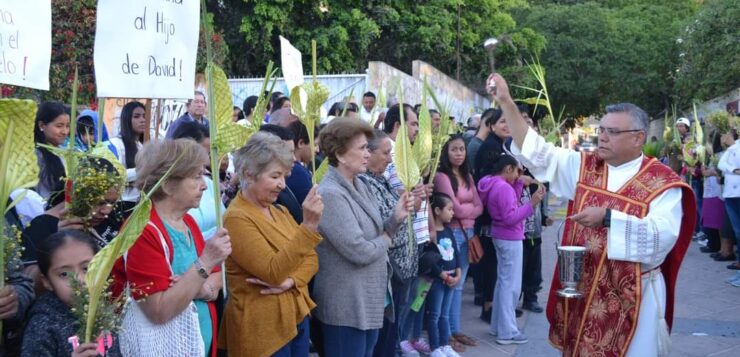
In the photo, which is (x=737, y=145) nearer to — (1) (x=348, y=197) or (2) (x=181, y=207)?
(1) (x=348, y=197)

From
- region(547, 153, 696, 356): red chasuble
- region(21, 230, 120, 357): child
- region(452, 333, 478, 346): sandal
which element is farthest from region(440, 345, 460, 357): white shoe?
region(21, 230, 120, 357): child

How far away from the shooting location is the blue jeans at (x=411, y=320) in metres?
6.03

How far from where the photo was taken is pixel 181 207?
3.35m

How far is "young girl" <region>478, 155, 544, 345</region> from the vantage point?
7.00 metres

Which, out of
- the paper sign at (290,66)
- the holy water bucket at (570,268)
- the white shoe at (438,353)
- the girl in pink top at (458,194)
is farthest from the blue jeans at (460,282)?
the holy water bucket at (570,268)

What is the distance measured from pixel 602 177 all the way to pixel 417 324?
258 cm

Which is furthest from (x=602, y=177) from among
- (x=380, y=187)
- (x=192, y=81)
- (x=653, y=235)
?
(x=192, y=81)

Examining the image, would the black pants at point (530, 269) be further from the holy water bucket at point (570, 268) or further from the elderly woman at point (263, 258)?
the elderly woman at point (263, 258)

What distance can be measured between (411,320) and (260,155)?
2986 mm

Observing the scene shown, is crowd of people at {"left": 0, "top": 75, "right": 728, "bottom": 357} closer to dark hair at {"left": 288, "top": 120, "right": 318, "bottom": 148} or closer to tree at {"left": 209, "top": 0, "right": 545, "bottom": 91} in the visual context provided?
dark hair at {"left": 288, "top": 120, "right": 318, "bottom": 148}

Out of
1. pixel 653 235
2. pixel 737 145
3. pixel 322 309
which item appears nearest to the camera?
pixel 653 235

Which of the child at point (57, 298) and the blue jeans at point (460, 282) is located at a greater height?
the child at point (57, 298)

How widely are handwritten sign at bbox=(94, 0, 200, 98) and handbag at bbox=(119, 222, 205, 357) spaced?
0.69m

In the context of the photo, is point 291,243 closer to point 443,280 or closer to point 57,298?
point 57,298
